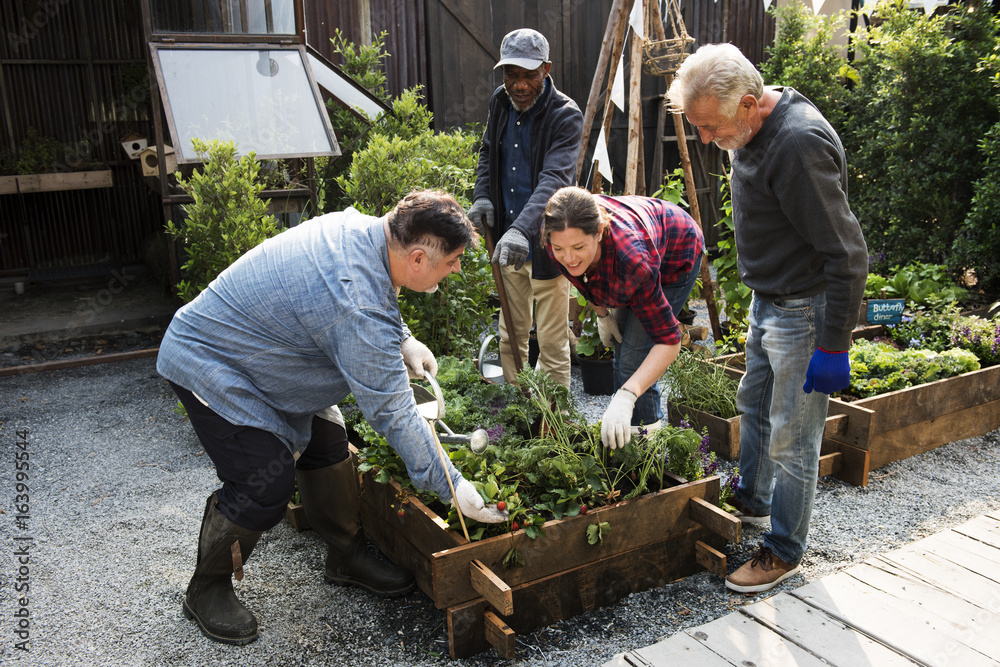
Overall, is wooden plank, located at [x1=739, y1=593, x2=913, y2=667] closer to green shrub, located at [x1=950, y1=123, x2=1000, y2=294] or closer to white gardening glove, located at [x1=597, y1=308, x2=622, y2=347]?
white gardening glove, located at [x1=597, y1=308, x2=622, y2=347]

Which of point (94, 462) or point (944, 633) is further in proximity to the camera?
point (94, 462)

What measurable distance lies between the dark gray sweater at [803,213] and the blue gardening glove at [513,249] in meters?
1.30

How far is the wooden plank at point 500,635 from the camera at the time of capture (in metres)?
2.16

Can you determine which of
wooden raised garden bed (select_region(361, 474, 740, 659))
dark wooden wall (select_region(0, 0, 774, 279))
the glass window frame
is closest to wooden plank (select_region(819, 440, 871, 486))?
wooden raised garden bed (select_region(361, 474, 740, 659))

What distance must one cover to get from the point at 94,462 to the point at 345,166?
3135 millimetres

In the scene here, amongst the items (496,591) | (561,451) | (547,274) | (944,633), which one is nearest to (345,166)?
(547,274)

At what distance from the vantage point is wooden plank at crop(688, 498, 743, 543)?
2496mm

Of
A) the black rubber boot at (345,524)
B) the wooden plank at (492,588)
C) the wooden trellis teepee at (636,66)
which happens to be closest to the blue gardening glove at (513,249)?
the wooden trellis teepee at (636,66)

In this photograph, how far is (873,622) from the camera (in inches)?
92.5

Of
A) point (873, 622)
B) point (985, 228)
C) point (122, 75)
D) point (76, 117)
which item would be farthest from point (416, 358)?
point (76, 117)

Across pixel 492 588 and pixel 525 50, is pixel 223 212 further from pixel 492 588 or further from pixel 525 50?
pixel 492 588

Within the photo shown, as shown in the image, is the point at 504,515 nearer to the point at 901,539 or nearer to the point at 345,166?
the point at 901,539

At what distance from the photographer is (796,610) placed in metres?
2.40

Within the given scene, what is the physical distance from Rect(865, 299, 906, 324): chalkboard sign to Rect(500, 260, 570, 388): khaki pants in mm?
2236
